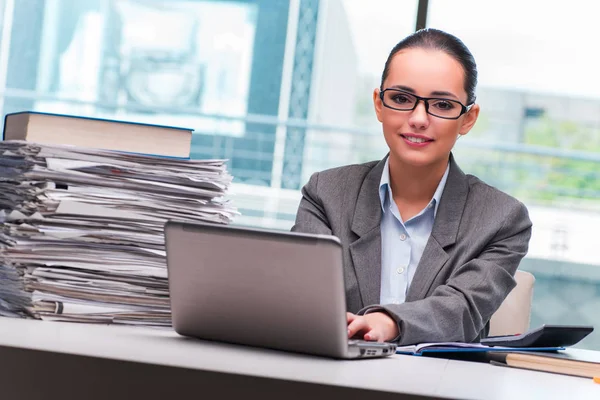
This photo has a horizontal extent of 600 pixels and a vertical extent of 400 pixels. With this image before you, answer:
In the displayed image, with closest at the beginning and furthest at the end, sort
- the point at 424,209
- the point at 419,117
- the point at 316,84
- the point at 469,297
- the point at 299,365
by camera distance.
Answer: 1. the point at 299,365
2. the point at 469,297
3. the point at 419,117
4. the point at 424,209
5. the point at 316,84

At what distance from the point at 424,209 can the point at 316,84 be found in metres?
2.85

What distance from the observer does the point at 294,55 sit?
14.6ft

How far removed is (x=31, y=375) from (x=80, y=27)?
12.8 feet

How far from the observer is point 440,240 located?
63.1 inches

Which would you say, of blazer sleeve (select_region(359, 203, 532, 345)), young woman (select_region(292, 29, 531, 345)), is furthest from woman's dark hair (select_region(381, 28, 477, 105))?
blazer sleeve (select_region(359, 203, 532, 345))

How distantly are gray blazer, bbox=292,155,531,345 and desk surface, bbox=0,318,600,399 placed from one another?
374 millimetres

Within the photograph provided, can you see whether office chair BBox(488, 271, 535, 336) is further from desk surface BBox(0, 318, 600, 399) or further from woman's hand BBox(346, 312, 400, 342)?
desk surface BBox(0, 318, 600, 399)

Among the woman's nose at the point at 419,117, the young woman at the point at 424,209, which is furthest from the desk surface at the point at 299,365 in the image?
the woman's nose at the point at 419,117

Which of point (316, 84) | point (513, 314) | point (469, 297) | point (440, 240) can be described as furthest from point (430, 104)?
point (316, 84)

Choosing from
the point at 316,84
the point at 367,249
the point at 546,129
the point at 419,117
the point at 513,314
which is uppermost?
the point at 316,84

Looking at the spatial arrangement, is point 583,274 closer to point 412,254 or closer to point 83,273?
point 412,254

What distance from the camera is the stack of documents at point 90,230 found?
116 cm

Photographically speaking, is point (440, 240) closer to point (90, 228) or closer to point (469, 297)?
point (469, 297)

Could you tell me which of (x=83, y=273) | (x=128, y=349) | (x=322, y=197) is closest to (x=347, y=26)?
(x=322, y=197)
